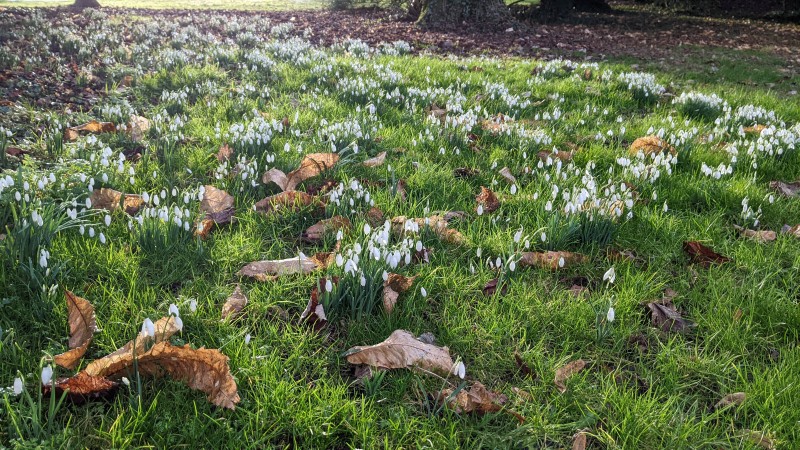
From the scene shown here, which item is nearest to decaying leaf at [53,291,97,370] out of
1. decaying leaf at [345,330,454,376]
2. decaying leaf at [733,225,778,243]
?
decaying leaf at [345,330,454,376]

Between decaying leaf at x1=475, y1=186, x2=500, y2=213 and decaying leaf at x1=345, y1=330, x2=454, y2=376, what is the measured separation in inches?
59.2

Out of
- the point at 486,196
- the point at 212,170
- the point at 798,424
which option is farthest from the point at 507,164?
the point at 798,424

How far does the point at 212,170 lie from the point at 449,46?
8.13 meters

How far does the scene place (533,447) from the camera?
1966 mm

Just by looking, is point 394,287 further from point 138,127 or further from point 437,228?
point 138,127

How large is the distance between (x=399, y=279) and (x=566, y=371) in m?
0.85

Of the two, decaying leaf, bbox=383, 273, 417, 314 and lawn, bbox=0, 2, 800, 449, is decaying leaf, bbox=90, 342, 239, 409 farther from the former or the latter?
decaying leaf, bbox=383, 273, 417, 314

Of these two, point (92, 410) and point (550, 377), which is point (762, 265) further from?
point (92, 410)

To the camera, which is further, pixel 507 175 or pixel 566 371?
pixel 507 175

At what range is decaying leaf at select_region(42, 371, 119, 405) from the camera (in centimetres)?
195

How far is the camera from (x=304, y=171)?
393 cm

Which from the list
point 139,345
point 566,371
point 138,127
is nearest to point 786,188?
point 566,371

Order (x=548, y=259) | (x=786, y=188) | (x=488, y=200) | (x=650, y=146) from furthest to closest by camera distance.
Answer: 1. (x=650, y=146)
2. (x=786, y=188)
3. (x=488, y=200)
4. (x=548, y=259)

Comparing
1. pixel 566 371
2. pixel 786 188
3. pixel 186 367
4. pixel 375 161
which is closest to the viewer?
pixel 186 367
